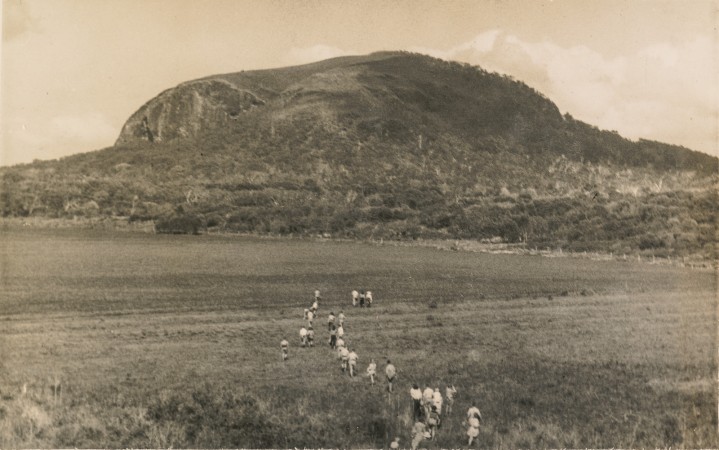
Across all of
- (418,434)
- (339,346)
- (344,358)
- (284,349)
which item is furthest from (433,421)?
(284,349)

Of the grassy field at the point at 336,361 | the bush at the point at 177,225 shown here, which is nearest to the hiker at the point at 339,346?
the grassy field at the point at 336,361

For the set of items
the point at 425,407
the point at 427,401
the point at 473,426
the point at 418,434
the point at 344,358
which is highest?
the point at 344,358

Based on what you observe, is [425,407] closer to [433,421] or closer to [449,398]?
[433,421]

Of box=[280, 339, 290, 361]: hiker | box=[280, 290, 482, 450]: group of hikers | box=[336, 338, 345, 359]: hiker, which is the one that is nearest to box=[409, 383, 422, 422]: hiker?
box=[280, 290, 482, 450]: group of hikers

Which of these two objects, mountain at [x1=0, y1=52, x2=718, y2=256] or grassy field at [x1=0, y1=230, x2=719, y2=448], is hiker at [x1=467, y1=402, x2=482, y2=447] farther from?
mountain at [x1=0, y1=52, x2=718, y2=256]

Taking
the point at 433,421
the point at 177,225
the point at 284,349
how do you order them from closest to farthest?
the point at 433,421 < the point at 284,349 < the point at 177,225

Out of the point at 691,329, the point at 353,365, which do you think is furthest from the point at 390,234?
the point at 353,365

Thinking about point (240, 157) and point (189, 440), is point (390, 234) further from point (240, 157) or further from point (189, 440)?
point (189, 440)

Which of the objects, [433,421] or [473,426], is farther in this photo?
[433,421]
